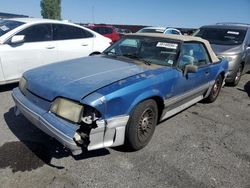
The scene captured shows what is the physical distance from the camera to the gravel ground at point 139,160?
2.75m

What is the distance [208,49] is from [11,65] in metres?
3.90

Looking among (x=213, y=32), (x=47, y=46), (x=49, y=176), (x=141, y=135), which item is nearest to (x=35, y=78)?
(x=49, y=176)

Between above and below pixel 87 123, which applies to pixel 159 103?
below

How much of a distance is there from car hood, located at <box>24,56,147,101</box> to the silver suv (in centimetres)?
404

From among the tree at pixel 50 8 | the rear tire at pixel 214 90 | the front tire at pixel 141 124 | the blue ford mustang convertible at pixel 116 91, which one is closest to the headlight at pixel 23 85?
the blue ford mustang convertible at pixel 116 91

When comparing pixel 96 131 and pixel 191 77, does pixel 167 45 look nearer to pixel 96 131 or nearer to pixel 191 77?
pixel 191 77

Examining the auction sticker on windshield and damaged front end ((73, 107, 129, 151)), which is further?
the auction sticker on windshield

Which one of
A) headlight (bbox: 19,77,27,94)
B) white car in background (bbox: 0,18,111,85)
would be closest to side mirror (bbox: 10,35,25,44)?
white car in background (bbox: 0,18,111,85)

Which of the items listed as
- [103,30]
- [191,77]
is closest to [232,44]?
[191,77]

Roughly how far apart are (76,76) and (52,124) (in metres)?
0.71

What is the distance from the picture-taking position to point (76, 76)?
10.2 ft

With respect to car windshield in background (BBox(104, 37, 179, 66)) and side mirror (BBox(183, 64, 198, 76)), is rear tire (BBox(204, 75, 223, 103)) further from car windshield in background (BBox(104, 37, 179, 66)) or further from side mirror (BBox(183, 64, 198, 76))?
car windshield in background (BBox(104, 37, 179, 66))

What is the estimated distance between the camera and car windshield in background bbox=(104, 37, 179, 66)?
12.6 feet

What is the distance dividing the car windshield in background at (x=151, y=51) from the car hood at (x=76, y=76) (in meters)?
0.35
